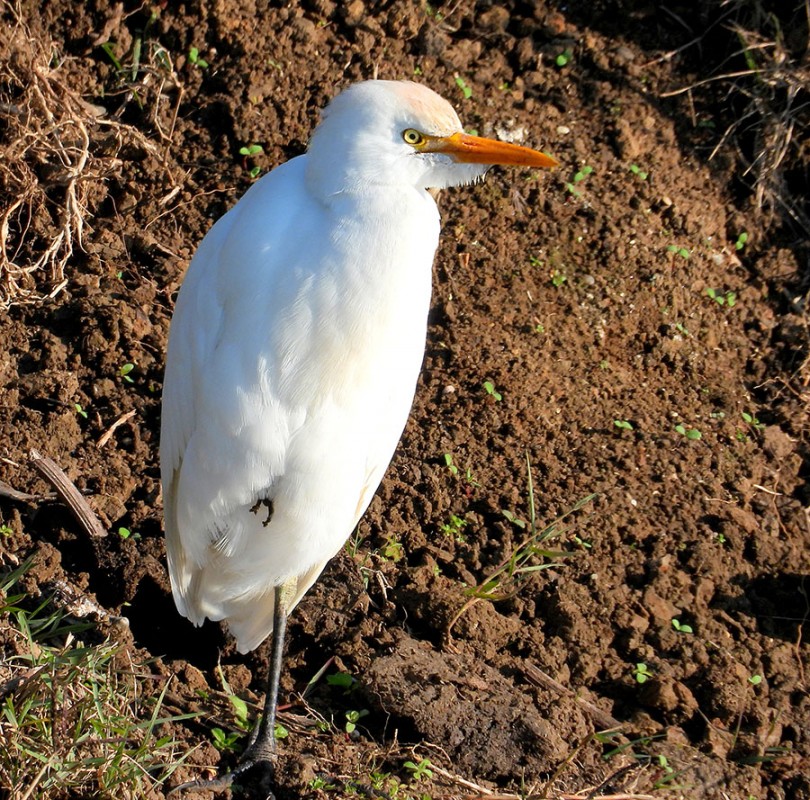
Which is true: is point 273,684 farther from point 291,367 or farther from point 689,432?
point 689,432

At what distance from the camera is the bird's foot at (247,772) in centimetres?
247

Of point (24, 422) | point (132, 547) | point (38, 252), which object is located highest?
point (38, 252)

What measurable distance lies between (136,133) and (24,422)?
1.01 m

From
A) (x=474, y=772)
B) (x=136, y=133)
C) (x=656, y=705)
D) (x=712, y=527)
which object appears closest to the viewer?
(x=474, y=772)

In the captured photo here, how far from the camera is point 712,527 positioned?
3.25 m

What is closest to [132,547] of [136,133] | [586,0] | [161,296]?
[161,296]

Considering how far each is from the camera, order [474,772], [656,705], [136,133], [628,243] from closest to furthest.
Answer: [474,772] → [656,705] → [136,133] → [628,243]

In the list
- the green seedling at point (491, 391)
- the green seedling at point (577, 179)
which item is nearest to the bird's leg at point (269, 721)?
the green seedling at point (491, 391)

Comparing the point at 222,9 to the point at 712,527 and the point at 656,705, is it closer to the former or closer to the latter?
the point at 712,527

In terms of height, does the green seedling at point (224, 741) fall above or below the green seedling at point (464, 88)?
below

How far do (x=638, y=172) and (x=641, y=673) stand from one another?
1760mm

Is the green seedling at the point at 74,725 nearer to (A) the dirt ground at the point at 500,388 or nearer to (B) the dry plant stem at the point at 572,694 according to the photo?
(A) the dirt ground at the point at 500,388

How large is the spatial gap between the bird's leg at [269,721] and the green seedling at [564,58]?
2164 millimetres

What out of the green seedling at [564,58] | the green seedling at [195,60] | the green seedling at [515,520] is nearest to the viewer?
the green seedling at [515,520]
